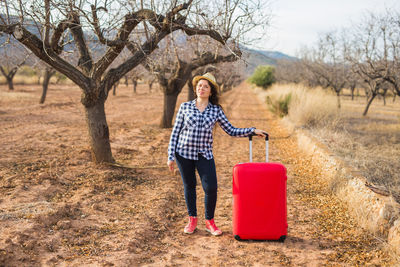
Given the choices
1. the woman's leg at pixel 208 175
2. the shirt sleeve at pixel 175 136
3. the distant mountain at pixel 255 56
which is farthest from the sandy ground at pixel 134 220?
the distant mountain at pixel 255 56

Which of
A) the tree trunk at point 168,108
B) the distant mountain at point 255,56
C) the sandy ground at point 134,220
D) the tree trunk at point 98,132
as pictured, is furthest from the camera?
the tree trunk at point 168,108

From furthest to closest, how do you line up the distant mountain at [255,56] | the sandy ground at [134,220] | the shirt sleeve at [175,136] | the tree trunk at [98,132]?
the distant mountain at [255,56] < the tree trunk at [98,132] < the shirt sleeve at [175,136] < the sandy ground at [134,220]

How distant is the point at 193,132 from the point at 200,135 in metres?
0.08

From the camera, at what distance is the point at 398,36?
36.7 feet

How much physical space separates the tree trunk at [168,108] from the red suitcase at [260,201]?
7708 mm

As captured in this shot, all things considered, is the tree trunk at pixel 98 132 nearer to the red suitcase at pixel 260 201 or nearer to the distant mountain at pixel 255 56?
the distant mountain at pixel 255 56

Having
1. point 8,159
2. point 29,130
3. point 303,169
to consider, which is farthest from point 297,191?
point 29,130

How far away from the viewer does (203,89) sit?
3.40m

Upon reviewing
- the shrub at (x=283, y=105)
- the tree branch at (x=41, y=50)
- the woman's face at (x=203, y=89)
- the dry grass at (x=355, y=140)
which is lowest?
the dry grass at (x=355, y=140)

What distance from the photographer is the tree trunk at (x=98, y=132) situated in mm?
5824

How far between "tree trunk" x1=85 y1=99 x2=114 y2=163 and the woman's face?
9.72 feet

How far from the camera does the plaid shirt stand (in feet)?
11.1

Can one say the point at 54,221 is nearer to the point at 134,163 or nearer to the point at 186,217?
the point at 186,217

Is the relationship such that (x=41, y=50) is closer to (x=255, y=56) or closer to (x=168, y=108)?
(x=255, y=56)
